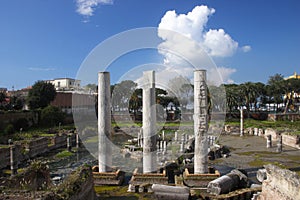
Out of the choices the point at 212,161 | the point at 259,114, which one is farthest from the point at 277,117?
the point at 212,161

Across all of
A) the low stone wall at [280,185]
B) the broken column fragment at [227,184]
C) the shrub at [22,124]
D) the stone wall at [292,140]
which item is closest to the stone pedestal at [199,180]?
the broken column fragment at [227,184]

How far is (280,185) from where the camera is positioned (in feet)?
30.9

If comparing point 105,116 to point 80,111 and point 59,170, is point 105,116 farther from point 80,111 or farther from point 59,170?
point 80,111

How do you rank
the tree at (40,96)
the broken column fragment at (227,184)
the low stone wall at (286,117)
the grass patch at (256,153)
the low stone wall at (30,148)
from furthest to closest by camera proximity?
the tree at (40,96), the low stone wall at (286,117), the grass patch at (256,153), the low stone wall at (30,148), the broken column fragment at (227,184)

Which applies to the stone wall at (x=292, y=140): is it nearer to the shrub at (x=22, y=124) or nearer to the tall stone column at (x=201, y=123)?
the tall stone column at (x=201, y=123)

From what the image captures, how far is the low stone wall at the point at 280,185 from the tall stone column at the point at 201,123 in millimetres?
3686

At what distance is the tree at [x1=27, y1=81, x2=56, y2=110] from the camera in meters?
52.2

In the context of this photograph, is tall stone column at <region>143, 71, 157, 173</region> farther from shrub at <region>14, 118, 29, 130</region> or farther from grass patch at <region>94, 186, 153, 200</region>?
shrub at <region>14, 118, 29, 130</region>

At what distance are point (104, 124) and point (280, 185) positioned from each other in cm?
959

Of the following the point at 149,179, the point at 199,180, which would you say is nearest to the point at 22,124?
the point at 149,179


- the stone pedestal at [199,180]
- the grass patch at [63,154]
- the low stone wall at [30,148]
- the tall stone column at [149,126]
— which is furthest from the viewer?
the grass patch at [63,154]

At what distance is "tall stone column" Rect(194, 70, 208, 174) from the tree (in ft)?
152

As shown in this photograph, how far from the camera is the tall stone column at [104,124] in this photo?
14.7 m

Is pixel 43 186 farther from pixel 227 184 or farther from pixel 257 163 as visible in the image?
pixel 257 163
